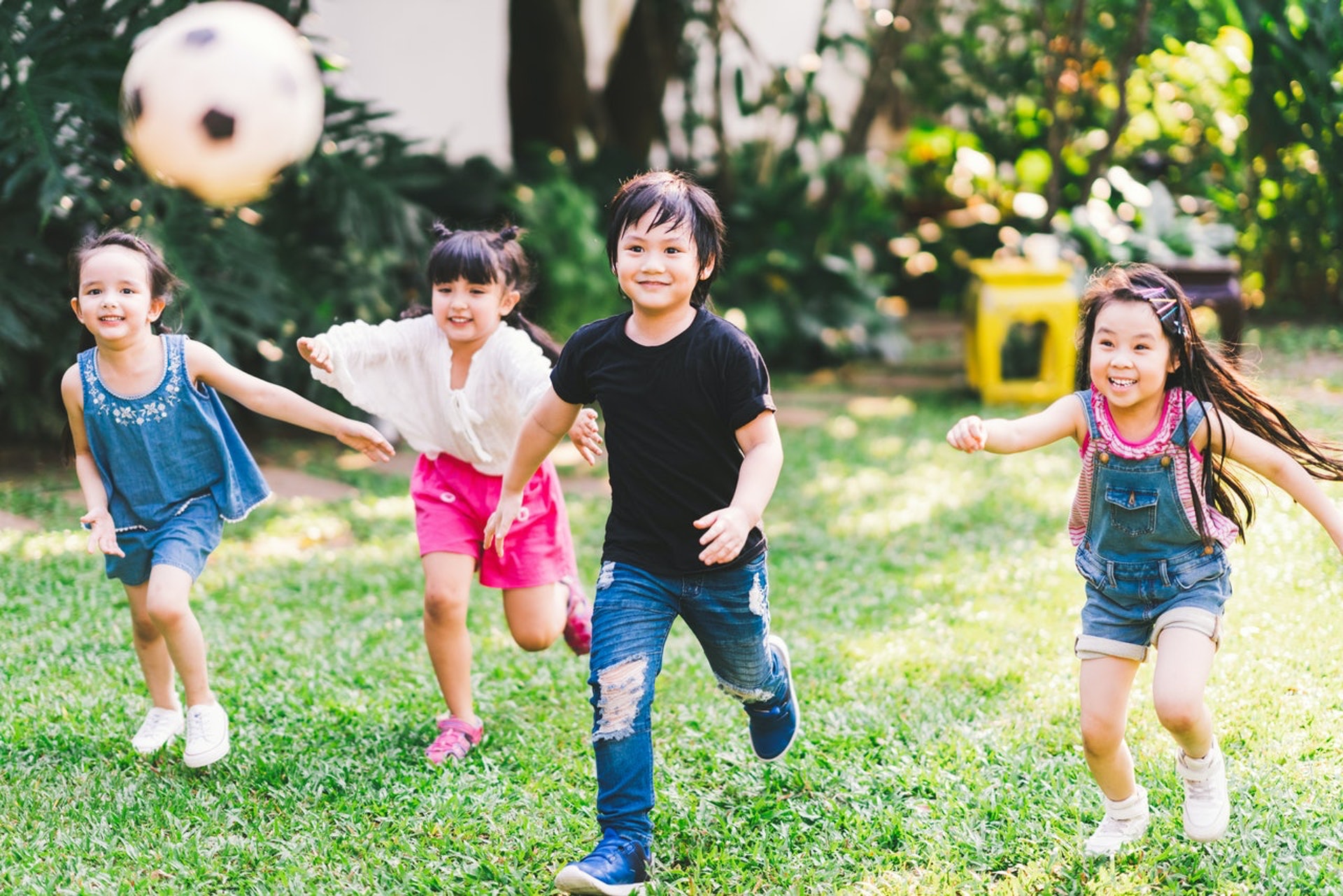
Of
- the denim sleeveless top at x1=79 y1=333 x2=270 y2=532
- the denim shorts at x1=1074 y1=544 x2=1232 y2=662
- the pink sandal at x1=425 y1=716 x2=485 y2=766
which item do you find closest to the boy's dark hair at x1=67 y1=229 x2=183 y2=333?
the denim sleeveless top at x1=79 y1=333 x2=270 y2=532

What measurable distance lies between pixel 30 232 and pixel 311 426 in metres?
3.42

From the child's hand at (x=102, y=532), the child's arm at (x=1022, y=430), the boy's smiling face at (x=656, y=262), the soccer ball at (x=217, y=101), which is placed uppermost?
the soccer ball at (x=217, y=101)

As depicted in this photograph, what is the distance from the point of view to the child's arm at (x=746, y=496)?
244 centimetres

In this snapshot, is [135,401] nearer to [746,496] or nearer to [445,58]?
[746,496]

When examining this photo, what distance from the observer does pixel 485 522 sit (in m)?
3.30

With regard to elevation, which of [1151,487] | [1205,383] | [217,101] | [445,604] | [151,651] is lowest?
[151,651]

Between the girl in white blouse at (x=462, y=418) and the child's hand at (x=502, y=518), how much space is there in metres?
0.18

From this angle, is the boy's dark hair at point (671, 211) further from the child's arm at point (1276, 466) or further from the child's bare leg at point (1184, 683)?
the child's bare leg at point (1184, 683)

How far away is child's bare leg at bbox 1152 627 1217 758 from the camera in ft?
8.00

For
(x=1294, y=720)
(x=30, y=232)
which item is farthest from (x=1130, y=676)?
(x=30, y=232)

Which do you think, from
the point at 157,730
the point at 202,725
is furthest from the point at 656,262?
the point at 157,730

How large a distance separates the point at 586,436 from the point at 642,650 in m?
0.58

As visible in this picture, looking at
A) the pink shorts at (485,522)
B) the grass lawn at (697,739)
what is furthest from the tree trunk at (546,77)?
the pink shorts at (485,522)

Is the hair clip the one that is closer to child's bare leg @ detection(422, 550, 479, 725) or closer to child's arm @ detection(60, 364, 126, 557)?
child's bare leg @ detection(422, 550, 479, 725)
